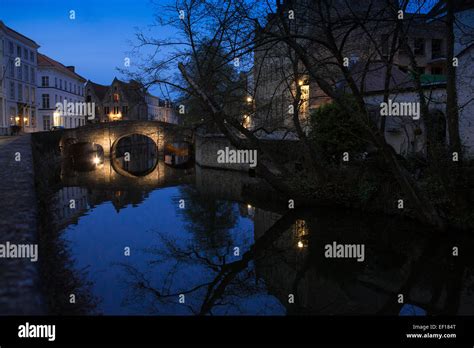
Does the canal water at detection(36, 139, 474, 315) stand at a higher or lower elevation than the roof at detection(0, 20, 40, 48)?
lower

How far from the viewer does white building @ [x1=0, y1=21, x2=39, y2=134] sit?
3528cm

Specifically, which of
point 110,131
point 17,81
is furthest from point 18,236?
point 17,81

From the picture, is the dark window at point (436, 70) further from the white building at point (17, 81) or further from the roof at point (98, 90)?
the roof at point (98, 90)

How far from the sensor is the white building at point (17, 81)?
116 ft

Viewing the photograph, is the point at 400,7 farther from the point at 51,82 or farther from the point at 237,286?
the point at 51,82

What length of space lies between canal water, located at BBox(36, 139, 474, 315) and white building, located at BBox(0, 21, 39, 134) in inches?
875

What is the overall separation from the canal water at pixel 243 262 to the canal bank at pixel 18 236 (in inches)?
42.4

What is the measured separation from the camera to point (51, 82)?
48.5 meters

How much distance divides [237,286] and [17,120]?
35695 mm

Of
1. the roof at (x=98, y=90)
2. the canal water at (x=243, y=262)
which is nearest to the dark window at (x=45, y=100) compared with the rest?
the roof at (x=98, y=90)

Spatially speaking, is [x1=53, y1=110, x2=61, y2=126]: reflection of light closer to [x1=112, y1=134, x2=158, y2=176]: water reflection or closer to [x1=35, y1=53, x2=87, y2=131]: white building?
[x1=35, y1=53, x2=87, y2=131]: white building

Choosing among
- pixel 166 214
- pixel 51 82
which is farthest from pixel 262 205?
pixel 51 82

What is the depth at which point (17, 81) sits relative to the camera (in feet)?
127

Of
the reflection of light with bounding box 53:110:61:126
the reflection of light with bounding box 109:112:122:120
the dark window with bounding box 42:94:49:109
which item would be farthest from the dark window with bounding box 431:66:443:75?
the reflection of light with bounding box 109:112:122:120
